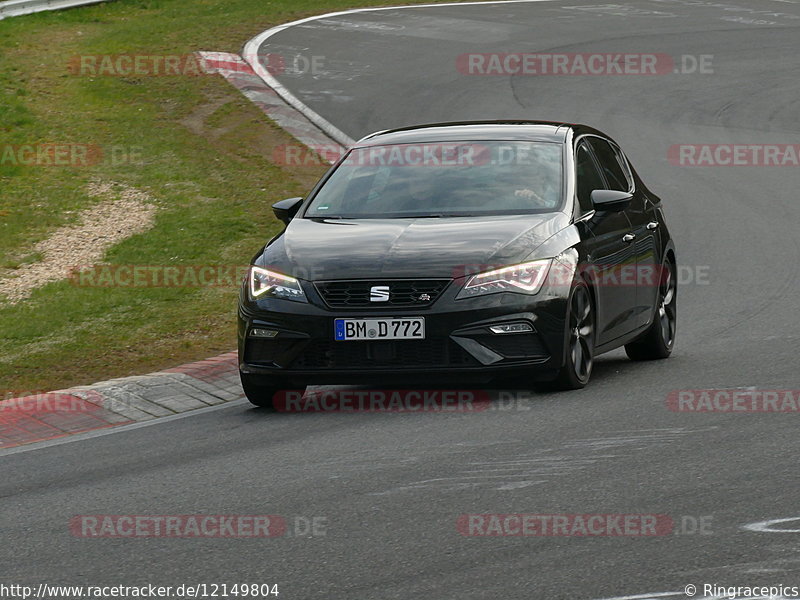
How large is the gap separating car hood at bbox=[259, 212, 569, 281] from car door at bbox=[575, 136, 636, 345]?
0.37m

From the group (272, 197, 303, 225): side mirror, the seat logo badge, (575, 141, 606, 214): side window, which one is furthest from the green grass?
(575, 141, 606, 214): side window

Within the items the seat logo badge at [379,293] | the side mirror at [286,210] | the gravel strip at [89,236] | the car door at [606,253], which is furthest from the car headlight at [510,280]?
the gravel strip at [89,236]

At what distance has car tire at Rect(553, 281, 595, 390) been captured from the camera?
9.09 meters

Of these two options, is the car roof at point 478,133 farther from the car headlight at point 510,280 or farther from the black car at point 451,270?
the car headlight at point 510,280

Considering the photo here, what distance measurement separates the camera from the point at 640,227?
10711 mm

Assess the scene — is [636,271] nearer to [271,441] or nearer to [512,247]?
[512,247]

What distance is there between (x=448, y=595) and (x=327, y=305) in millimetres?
3763

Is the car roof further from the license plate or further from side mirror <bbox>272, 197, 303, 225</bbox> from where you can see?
the license plate

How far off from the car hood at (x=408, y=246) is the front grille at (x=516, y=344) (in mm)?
426

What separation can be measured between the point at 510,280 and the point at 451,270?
1.21ft

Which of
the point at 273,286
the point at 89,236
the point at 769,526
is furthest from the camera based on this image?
the point at 89,236

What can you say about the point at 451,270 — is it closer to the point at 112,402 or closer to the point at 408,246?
the point at 408,246

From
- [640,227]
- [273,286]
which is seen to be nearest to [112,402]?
[273,286]

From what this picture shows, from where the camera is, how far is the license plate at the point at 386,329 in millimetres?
8688
